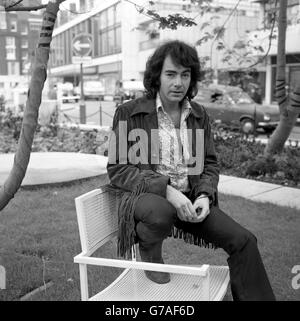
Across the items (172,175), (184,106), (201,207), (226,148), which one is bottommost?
(226,148)

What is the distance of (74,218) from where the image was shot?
490 cm

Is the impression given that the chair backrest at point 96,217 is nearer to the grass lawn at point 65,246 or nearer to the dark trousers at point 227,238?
the dark trousers at point 227,238

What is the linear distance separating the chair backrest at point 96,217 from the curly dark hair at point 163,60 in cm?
69

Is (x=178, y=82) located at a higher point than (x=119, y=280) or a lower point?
higher

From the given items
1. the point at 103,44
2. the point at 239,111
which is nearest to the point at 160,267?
the point at 239,111

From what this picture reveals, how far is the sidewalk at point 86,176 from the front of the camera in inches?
230

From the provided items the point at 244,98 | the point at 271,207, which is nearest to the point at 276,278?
the point at 271,207

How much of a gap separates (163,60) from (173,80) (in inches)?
5.3

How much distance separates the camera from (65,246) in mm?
4023

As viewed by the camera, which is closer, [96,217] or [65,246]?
[96,217]

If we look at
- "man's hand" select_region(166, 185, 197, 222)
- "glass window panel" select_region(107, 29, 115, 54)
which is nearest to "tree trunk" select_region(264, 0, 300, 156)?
"man's hand" select_region(166, 185, 197, 222)

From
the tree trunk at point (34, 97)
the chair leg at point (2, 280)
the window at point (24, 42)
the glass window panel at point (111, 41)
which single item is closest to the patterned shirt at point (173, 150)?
the tree trunk at point (34, 97)

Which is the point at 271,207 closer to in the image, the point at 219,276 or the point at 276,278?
the point at 276,278

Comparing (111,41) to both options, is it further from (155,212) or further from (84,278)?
(84,278)
